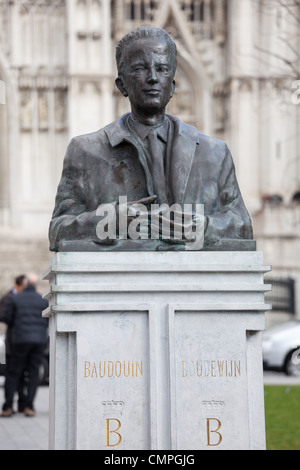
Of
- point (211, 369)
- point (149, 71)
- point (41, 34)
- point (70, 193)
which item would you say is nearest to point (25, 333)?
point (70, 193)

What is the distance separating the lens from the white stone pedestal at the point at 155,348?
18.6ft

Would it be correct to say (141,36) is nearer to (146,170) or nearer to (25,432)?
(146,170)

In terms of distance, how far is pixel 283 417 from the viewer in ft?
41.4

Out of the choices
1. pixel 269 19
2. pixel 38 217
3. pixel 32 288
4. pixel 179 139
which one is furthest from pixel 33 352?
pixel 269 19

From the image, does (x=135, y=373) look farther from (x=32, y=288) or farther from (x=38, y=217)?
(x=38, y=217)

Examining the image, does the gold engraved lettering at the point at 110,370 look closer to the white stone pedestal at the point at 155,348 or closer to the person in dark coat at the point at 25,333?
Answer: the white stone pedestal at the point at 155,348

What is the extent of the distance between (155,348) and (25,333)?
28.5 ft

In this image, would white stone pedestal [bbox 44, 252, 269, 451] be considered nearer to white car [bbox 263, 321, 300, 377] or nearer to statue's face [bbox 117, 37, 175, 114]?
statue's face [bbox 117, 37, 175, 114]

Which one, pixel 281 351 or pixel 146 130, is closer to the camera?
pixel 146 130

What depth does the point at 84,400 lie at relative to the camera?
5.65m

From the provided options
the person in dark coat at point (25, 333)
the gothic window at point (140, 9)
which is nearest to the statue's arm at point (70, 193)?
the person in dark coat at point (25, 333)

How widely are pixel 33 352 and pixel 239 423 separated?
890 cm

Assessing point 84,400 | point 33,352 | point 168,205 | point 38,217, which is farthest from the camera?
point 38,217

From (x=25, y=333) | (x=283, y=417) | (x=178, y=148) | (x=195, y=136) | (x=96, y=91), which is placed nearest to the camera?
(x=178, y=148)
